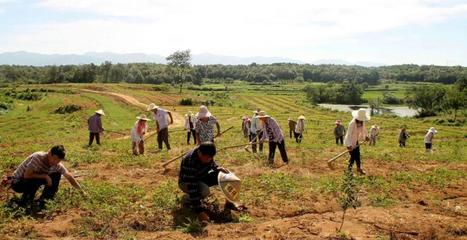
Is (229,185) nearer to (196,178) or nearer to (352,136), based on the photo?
(196,178)

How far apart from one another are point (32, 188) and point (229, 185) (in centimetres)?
410

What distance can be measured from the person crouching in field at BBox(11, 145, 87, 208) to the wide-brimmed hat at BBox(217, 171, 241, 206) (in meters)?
3.14

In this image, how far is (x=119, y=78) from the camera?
425 ft

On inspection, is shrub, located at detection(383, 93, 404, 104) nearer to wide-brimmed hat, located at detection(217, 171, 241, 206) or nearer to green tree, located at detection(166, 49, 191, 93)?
green tree, located at detection(166, 49, 191, 93)

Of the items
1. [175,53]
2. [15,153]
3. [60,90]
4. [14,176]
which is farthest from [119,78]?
[14,176]

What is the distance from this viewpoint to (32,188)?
366 inches

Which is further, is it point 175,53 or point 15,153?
point 175,53

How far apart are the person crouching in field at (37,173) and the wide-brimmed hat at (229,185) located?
10.3ft

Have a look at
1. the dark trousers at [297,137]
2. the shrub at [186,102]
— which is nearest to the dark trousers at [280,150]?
the dark trousers at [297,137]

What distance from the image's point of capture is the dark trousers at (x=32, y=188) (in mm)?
9180

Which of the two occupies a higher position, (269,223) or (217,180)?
(217,180)

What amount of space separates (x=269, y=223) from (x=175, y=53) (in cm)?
9211

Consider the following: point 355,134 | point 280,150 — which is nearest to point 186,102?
point 280,150

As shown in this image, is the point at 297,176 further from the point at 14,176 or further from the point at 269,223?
the point at 14,176
